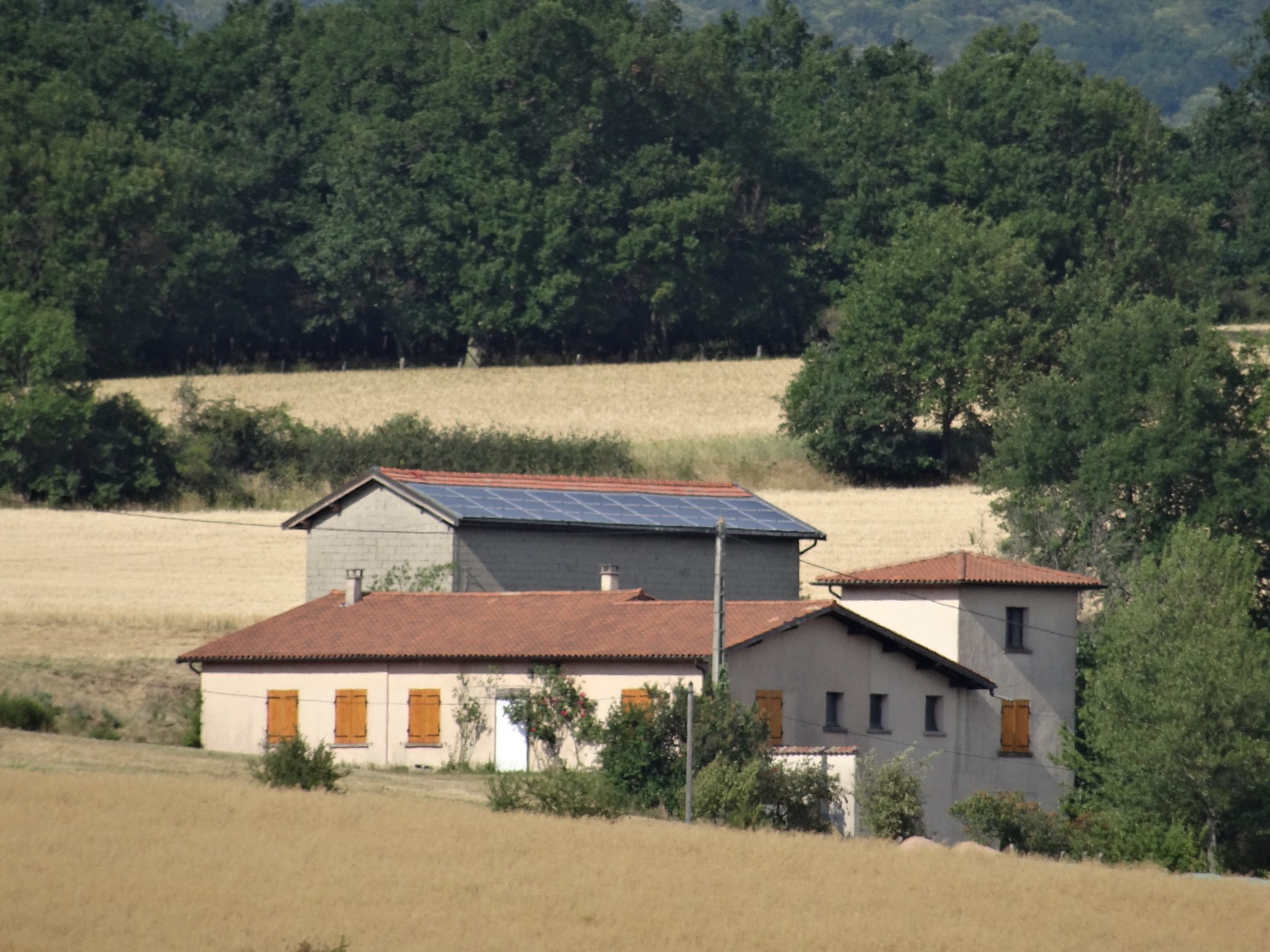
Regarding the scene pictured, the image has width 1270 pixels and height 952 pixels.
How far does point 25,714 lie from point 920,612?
1944 centimetres

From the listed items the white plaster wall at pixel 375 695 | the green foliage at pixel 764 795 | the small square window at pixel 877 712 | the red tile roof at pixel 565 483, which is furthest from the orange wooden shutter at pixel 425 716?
the small square window at pixel 877 712

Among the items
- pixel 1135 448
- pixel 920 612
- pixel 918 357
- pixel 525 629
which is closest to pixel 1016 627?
pixel 920 612

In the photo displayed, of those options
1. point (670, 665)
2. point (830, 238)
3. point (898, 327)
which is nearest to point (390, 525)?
point (670, 665)

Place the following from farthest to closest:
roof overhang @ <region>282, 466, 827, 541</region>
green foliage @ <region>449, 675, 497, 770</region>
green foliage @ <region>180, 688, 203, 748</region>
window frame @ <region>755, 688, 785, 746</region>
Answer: roof overhang @ <region>282, 466, 827, 541</region>, green foliage @ <region>180, 688, 203, 748</region>, green foliage @ <region>449, 675, 497, 770</region>, window frame @ <region>755, 688, 785, 746</region>

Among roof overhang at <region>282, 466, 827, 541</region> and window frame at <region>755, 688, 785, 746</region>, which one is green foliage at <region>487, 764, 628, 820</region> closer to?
window frame at <region>755, 688, 785, 746</region>

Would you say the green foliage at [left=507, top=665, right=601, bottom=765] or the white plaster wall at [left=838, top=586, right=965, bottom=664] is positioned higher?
the white plaster wall at [left=838, top=586, right=965, bottom=664]

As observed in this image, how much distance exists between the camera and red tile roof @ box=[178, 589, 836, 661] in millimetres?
42094

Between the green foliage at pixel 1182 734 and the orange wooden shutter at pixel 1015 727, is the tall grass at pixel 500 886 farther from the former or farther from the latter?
the orange wooden shutter at pixel 1015 727

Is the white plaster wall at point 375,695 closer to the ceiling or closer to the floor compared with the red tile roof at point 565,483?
closer to the floor

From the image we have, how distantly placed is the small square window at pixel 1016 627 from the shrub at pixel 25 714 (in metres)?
20.9

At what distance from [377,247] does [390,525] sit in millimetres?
59073

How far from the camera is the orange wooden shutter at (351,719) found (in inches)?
1738

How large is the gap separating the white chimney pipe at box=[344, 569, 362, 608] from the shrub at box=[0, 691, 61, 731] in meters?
6.67

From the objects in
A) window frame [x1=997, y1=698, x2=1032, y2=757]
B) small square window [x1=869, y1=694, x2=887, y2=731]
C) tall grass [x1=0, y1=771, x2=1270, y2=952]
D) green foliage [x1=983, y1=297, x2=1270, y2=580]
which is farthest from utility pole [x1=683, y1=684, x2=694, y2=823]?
green foliage [x1=983, y1=297, x2=1270, y2=580]
